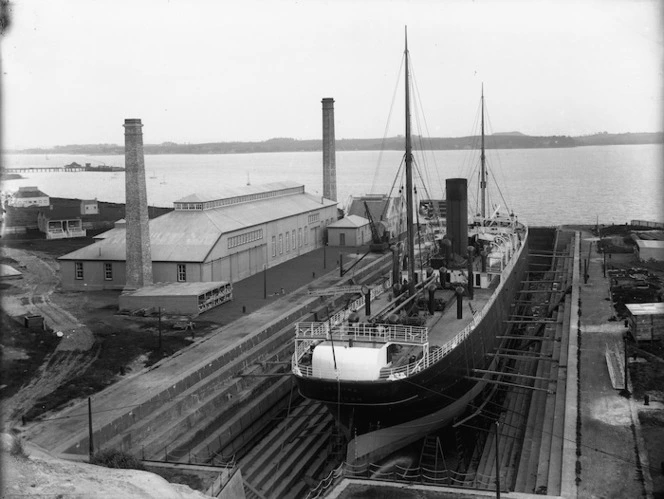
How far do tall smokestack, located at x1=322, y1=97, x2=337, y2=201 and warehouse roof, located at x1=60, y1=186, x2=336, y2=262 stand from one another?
19.9 meters

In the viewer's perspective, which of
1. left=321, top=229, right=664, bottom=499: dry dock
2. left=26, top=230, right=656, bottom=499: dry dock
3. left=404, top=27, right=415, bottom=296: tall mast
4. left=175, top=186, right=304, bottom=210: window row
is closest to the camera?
left=321, top=229, right=664, bottom=499: dry dock

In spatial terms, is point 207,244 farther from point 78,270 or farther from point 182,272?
point 78,270

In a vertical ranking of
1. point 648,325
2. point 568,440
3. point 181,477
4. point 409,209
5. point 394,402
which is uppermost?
point 409,209

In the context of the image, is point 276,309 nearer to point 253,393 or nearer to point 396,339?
point 253,393

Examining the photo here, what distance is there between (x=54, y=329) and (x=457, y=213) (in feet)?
65.2

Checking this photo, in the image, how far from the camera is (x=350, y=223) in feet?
207

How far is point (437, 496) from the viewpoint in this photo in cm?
1820

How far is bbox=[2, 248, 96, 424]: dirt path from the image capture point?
24.1 meters

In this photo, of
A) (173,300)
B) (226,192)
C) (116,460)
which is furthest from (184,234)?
(116,460)

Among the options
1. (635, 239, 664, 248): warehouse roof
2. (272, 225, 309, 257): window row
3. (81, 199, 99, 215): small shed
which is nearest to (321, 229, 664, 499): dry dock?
(635, 239, 664, 248): warehouse roof

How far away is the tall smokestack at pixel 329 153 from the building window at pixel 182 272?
104 ft

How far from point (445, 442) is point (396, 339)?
17.3 feet

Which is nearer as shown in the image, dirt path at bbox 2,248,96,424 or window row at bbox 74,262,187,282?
dirt path at bbox 2,248,96,424

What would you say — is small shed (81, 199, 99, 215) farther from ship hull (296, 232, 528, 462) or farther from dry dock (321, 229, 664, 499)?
ship hull (296, 232, 528, 462)
